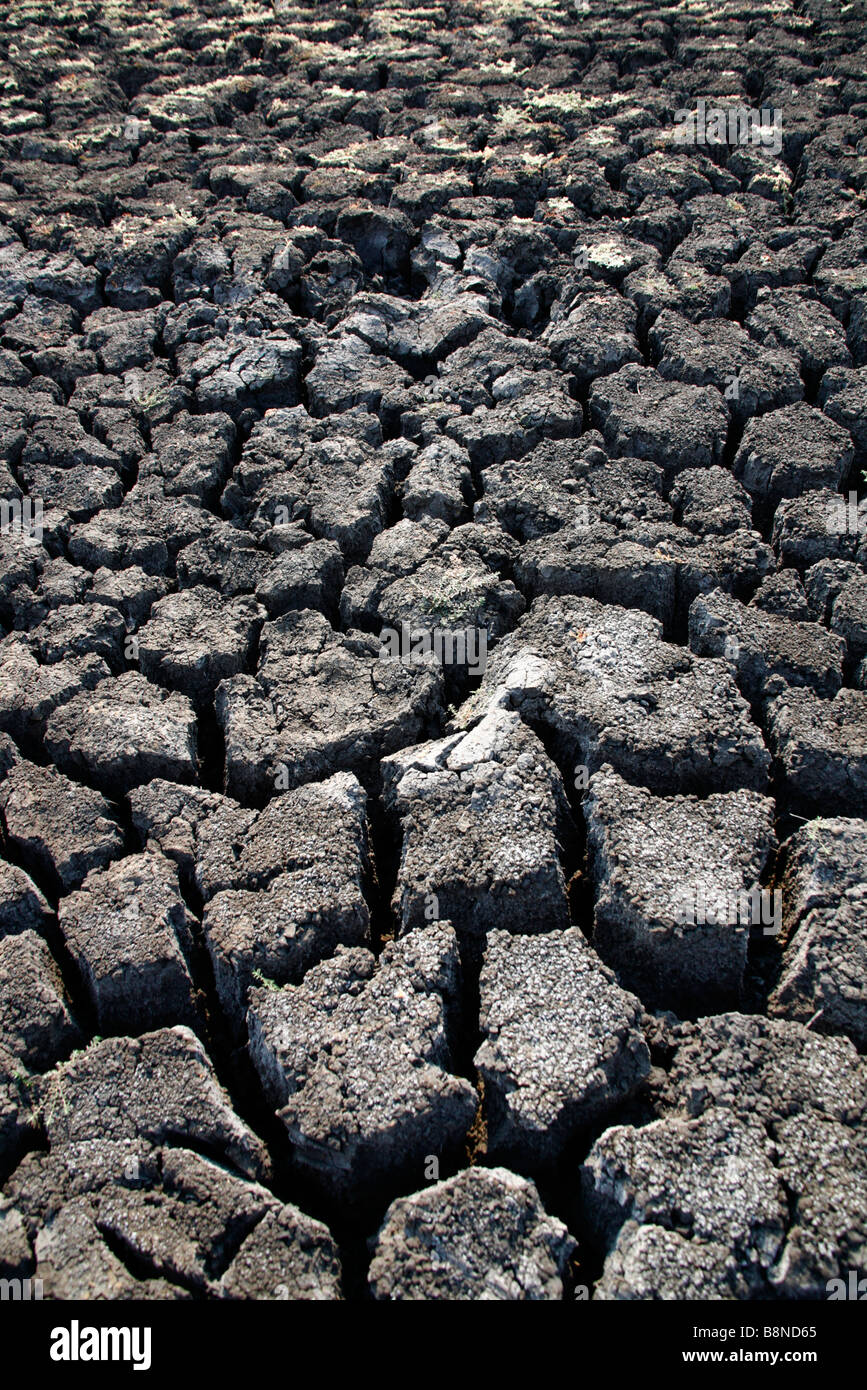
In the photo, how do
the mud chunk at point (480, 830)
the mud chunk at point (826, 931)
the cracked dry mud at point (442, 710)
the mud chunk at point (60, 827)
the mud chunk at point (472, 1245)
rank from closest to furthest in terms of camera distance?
1. the mud chunk at point (472, 1245)
2. the cracked dry mud at point (442, 710)
3. the mud chunk at point (826, 931)
4. the mud chunk at point (480, 830)
5. the mud chunk at point (60, 827)

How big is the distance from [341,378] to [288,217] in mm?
1532

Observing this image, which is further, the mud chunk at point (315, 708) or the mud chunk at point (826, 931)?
the mud chunk at point (315, 708)

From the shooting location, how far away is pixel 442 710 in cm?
273

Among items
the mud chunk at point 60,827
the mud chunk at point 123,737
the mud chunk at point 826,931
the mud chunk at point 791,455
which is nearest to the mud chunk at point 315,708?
the mud chunk at point 123,737

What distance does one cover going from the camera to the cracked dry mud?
1.80 meters

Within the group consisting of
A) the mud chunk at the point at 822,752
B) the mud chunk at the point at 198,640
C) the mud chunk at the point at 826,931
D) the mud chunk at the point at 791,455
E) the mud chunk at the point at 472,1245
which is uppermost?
the mud chunk at the point at 791,455

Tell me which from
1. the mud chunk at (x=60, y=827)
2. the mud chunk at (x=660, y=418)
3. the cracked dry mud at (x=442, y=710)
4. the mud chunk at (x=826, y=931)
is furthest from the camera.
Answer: the mud chunk at (x=660, y=418)

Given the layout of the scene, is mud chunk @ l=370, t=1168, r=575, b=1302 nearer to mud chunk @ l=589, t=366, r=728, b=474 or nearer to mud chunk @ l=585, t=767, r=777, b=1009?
mud chunk @ l=585, t=767, r=777, b=1009

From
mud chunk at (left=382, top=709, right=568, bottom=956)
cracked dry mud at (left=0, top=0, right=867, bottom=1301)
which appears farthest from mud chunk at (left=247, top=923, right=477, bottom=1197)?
mud chunk at (left=382, top=709, right=568, bottom=956)

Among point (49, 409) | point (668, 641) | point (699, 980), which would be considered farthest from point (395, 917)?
point (49, 409)

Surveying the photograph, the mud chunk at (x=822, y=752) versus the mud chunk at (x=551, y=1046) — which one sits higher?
the mud chunk at (x=822, y=752)

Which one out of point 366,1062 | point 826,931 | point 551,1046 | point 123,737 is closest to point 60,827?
point 123,737

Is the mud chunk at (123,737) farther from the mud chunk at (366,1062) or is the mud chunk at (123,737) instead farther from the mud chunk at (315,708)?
the mud chunk at (366,1062)

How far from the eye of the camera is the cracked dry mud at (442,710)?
180cm
